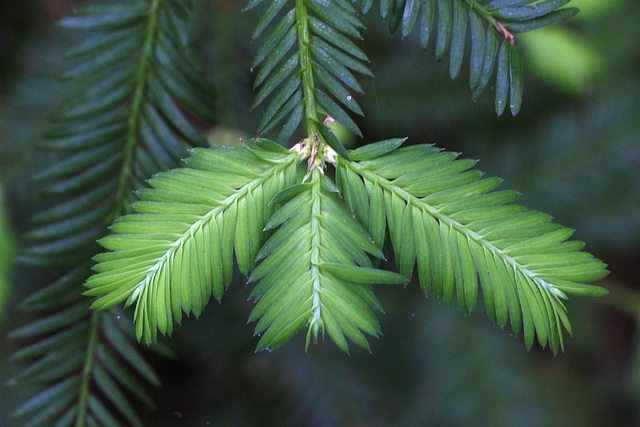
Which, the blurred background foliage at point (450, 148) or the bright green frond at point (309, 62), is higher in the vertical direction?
the bright green frond at point (309, 62)

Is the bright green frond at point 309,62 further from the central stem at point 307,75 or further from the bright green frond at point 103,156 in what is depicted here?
the bright green frond at point 103,156

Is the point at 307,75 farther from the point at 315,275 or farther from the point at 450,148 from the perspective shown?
the point at 450,148

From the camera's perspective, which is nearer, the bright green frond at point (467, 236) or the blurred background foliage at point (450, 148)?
the bright green frond at point (467, 236)

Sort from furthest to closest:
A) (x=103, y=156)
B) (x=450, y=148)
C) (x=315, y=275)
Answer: (x=450, y=148), (x=103, y=156), (x=315, y=275)

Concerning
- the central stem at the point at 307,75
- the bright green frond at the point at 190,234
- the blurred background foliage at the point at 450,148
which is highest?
the central stem at the point at 307,75

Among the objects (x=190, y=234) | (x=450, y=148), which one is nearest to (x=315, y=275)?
(x=190, y=234)

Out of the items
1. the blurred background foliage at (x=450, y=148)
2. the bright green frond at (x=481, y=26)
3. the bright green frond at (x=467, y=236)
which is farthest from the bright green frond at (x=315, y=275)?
the blurred background foliage at (x=450, y=148)
